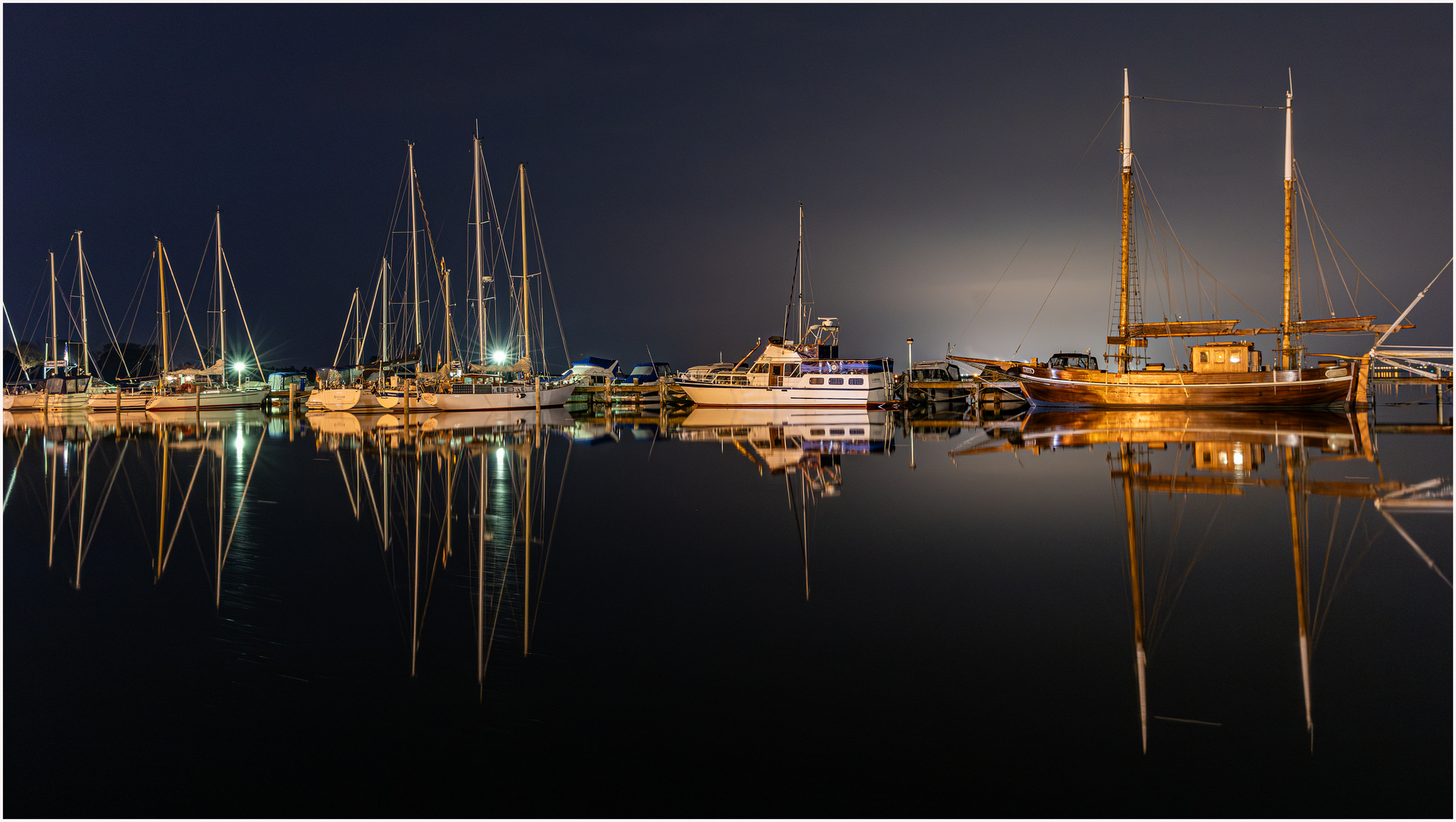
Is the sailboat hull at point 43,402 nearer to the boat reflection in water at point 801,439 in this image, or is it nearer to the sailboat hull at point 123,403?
the sailboat hull at point 123,403

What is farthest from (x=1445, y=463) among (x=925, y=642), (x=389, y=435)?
(x=389, y=435)

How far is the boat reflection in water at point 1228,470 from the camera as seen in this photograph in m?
7.30

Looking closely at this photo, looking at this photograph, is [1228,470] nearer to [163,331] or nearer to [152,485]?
→ [152,485]

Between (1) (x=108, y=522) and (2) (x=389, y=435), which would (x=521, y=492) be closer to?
(1) (x=108, y=522)

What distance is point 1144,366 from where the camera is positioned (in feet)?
143

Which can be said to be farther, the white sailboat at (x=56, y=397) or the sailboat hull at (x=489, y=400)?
the white sailboat at (x=56, y=397)

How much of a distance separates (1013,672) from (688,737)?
7.83 ft

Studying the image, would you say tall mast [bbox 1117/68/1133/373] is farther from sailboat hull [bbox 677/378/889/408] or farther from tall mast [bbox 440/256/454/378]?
tall mast [bbox 440/256/454/378]

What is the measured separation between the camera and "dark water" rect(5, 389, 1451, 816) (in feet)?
14.2

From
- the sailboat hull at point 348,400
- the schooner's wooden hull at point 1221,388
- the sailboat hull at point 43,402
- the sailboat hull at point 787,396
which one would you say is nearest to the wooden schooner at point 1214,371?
the schooner's wooden hull at point 1221,388

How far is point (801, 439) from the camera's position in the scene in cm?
2806

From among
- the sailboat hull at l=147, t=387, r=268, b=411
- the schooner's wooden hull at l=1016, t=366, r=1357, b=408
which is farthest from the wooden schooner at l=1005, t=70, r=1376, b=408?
the sailboat hull at l=147, t=387, r=268, b=411

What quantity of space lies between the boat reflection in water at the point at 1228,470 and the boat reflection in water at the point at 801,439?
11.9 feet

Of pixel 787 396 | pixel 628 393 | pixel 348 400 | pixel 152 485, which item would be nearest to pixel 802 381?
pixel 787 396
